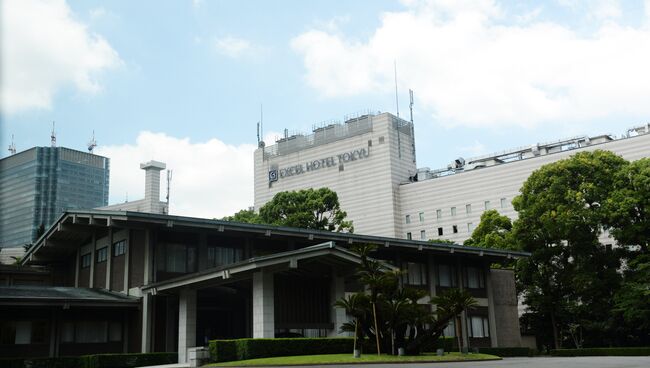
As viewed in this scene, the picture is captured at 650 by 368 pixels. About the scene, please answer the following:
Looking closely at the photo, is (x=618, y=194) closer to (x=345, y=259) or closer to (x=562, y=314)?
(x=562, y=314)

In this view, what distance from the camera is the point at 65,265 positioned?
47.3m

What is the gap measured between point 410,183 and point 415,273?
55359mm

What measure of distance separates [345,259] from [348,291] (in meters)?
11.2

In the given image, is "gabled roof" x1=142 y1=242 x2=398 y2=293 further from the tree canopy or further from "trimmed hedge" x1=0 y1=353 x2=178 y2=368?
the tree canopy

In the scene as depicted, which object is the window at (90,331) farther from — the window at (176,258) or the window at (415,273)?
the window at (415,273)

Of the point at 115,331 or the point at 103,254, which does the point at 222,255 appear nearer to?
the point at 115,331

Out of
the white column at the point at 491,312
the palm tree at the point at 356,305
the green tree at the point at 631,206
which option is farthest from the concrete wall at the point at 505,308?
the palm tree at the point at 356,305

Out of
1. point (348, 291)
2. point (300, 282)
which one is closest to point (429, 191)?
point (348, 291)

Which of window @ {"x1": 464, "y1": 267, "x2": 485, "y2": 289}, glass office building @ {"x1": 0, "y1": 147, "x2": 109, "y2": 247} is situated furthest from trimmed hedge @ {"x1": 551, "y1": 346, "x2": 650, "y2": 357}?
glass office building @ {"x1": 0, "y1": 147, "x2": 109, "y2": 247}

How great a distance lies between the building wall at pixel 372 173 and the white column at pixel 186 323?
69059mm

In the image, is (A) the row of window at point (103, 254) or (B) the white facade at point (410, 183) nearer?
(A) the row of window at point (103, 254)

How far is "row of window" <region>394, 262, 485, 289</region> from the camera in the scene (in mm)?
45447

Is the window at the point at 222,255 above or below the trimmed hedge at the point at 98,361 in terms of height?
above

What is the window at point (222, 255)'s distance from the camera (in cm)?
3694
